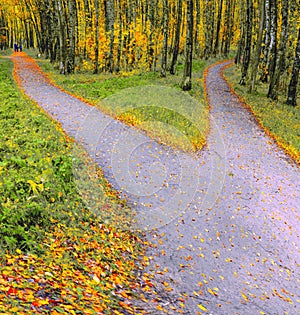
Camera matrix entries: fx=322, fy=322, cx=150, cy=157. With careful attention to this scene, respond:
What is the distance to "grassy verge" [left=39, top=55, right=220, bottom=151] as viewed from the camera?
1292cm

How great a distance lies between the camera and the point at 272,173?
11.3 meters

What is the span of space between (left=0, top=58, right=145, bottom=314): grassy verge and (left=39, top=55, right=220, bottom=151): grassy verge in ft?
15.6

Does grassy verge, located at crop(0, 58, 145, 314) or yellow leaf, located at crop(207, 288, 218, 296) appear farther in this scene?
yellow leaf, located at crop(207, 288, 218, 296)

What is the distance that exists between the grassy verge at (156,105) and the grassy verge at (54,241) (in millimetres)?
4746

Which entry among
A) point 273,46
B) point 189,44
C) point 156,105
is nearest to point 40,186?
point 156,105

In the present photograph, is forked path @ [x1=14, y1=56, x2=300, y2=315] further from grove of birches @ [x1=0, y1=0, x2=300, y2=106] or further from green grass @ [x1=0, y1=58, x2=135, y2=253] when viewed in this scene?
grove of birches @ [x1=0, y1=0, x2=300, y2=106]

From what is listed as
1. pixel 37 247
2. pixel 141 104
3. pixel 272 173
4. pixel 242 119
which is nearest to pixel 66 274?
pixel 37 247

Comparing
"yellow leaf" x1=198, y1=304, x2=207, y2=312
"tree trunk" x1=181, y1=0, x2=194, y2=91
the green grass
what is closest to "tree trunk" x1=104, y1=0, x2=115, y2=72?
"tree trunk" x1=181, y1=0, x2=194, y2=91

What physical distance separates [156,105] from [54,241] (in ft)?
34.5

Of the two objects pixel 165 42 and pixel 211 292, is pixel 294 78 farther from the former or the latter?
pixel 211 292

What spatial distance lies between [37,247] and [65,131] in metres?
7.05

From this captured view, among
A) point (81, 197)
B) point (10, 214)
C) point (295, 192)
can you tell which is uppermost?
point (10, 214)

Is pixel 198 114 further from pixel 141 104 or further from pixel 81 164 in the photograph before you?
pixel 81 164

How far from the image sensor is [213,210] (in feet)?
29.4
